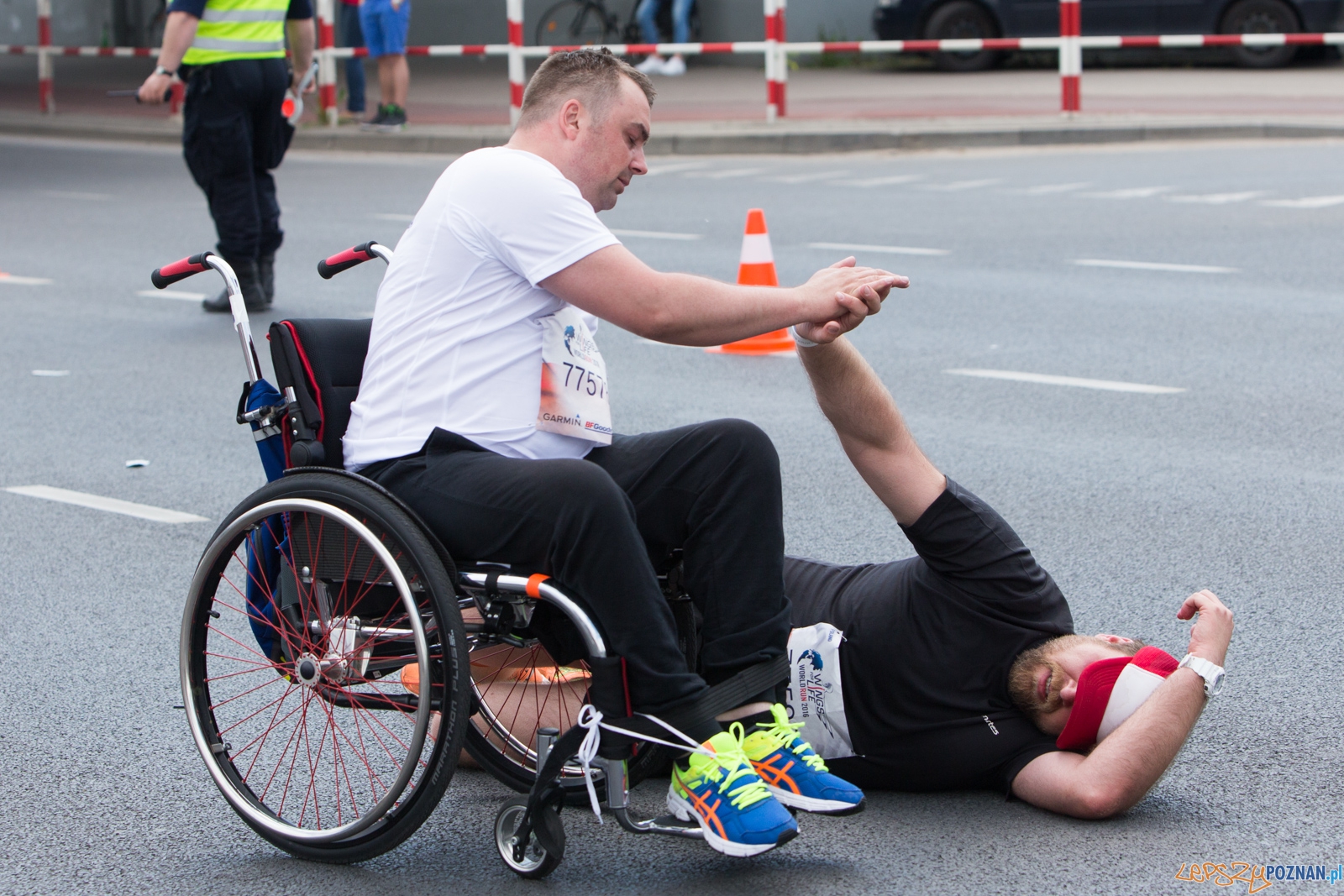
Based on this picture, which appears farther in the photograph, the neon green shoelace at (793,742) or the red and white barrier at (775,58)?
the red and white barrier at (775,58)

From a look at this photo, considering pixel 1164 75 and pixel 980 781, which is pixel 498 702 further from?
pixel 1164 75

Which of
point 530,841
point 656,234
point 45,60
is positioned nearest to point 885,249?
point 656,234

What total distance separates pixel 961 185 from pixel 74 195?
280 inches

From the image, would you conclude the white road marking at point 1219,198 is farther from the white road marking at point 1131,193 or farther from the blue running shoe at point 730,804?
the blue running shoe at point 730,804

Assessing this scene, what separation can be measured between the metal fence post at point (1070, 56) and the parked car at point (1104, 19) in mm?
3559

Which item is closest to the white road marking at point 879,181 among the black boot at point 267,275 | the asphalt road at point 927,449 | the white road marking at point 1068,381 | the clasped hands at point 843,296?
the asphalt road at point 927,449

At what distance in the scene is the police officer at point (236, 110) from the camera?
8.73 metres

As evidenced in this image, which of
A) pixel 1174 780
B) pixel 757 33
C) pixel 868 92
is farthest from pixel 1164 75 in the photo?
pixel 1174 780

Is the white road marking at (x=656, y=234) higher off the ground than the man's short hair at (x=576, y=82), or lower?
lower

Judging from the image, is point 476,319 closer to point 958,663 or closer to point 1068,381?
point 958,663

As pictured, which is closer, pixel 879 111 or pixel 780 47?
pixel 780 47

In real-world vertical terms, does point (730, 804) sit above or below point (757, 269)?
below

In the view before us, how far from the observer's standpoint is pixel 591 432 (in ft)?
11.1

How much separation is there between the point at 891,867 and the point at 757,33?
2329 cm
